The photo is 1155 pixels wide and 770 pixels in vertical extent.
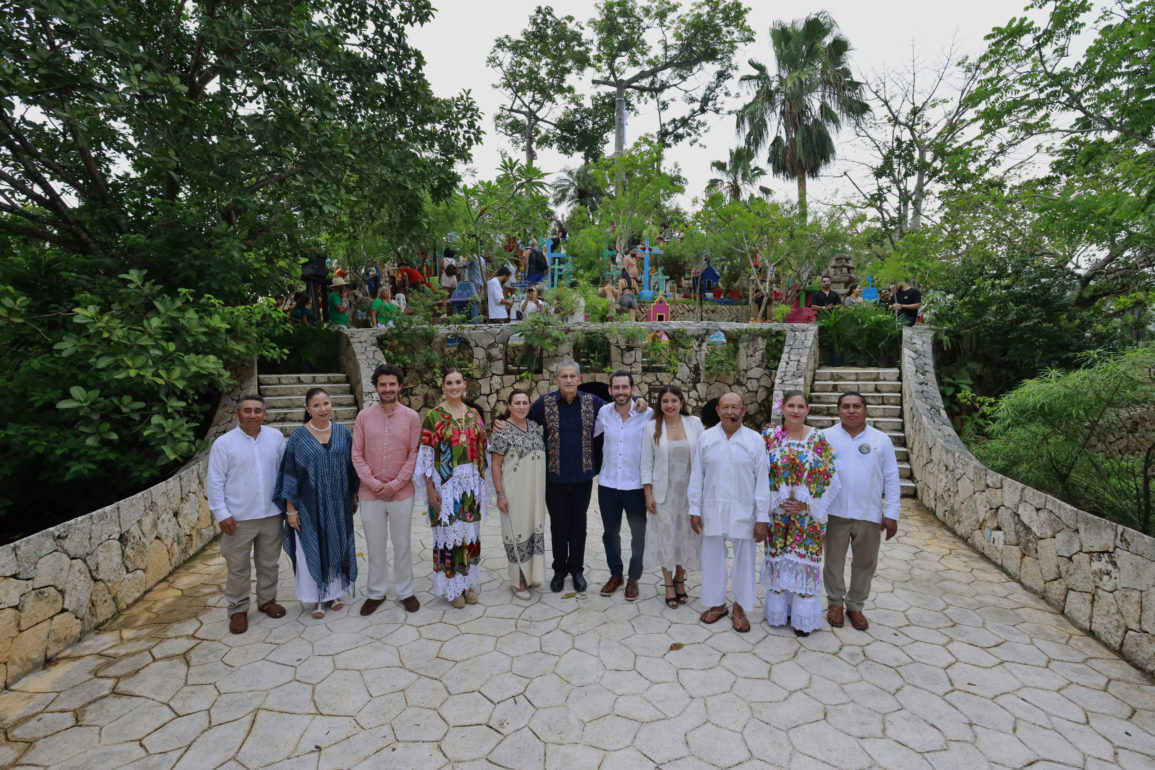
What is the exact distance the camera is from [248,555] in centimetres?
355

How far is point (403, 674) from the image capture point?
3.10 m

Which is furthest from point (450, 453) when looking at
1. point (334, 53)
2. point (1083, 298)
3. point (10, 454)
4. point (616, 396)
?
point (1083, 298)

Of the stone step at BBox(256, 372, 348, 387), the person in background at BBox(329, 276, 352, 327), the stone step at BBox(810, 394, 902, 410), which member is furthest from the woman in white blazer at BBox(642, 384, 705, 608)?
the person in background at BBox(329, 276, 352, 327)

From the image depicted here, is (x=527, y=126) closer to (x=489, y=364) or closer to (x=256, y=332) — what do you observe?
(x=489, y=364)

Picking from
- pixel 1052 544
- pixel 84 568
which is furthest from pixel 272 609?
pixel 1052 544

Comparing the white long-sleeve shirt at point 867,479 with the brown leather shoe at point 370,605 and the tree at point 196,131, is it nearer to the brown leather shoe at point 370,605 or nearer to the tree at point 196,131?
the brown leather shoe at point 370,605

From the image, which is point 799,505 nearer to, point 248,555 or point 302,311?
point 248,555

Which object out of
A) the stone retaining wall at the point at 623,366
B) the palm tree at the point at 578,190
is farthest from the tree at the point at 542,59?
the stone retaining wall at the point at 623,366

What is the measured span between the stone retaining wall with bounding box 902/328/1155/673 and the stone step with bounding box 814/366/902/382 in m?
2.04

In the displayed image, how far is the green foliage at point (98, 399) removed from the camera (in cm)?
431

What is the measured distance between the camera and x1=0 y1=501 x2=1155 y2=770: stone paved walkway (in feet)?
8.20

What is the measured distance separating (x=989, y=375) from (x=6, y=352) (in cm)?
1269

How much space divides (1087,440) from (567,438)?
14.5ft

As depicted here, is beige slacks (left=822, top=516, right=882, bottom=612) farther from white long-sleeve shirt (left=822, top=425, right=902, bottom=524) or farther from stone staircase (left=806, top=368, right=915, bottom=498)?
stone staircase (left=806, top=368, right=915, bottom=498)
